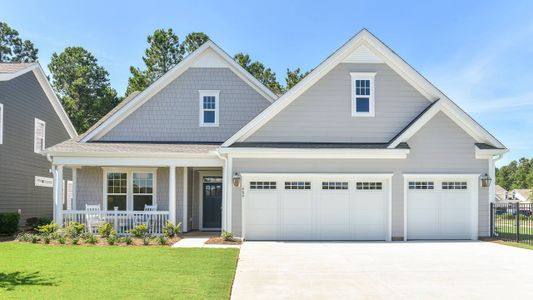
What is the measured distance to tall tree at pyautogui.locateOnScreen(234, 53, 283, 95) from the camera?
41.6 metres

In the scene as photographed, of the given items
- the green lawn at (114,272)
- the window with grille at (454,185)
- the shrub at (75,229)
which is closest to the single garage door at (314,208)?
the window with grille at (454,185)

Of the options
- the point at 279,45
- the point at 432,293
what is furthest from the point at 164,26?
the point at 432,293

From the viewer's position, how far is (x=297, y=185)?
16781 millimetres

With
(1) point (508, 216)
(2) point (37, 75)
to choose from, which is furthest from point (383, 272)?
(2) point (37, 75)

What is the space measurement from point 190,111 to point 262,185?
4946 mm

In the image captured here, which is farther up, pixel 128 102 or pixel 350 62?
pixel 350 62

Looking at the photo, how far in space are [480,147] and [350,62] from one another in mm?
5450

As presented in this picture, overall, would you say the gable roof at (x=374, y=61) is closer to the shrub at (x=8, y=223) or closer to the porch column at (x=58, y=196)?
the porch column at (x=58, y=196)

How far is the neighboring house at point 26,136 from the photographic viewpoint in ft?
66.6

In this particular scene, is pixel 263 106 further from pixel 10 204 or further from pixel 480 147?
pixel 10 204

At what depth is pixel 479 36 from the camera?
18.5 metres

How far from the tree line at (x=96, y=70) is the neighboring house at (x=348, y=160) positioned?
22.7m

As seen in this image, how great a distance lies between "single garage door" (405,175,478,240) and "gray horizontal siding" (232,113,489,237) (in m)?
0.31

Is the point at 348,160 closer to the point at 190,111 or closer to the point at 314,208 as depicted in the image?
the point at 314,208
